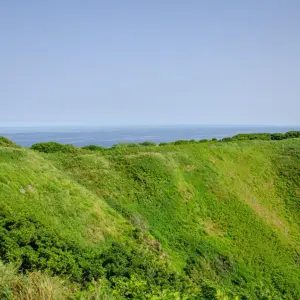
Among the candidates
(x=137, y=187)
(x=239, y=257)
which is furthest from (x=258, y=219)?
(x=137, y=187)

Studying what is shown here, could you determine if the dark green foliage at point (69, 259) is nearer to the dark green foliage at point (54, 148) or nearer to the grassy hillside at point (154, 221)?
the grassy hillside at point (154, 221)

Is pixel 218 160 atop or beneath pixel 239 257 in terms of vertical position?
atop

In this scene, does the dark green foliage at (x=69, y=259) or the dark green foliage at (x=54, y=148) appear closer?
the dark green foliage at (x=69, y=259)

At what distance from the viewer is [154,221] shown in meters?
25.1

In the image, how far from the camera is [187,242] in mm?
23859

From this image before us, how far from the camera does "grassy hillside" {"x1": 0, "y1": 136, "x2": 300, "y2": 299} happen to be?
14.4m

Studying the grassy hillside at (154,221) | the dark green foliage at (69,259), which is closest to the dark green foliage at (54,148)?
the grassy hillside at (154,221)

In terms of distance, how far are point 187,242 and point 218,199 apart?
720 cm

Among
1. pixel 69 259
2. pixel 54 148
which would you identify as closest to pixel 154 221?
pixel 69 259

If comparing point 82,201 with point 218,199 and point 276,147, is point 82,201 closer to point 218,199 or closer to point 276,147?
point 218,199

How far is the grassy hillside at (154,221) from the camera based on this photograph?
1439cm

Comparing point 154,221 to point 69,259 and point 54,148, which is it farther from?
point 54,148

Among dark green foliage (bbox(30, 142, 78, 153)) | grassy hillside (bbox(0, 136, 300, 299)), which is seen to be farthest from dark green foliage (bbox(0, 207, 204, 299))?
dark green foliage (bbox(30, 142, 78, 153))

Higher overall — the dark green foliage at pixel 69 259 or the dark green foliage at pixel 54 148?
the dark green foliage at pixel 54 148
